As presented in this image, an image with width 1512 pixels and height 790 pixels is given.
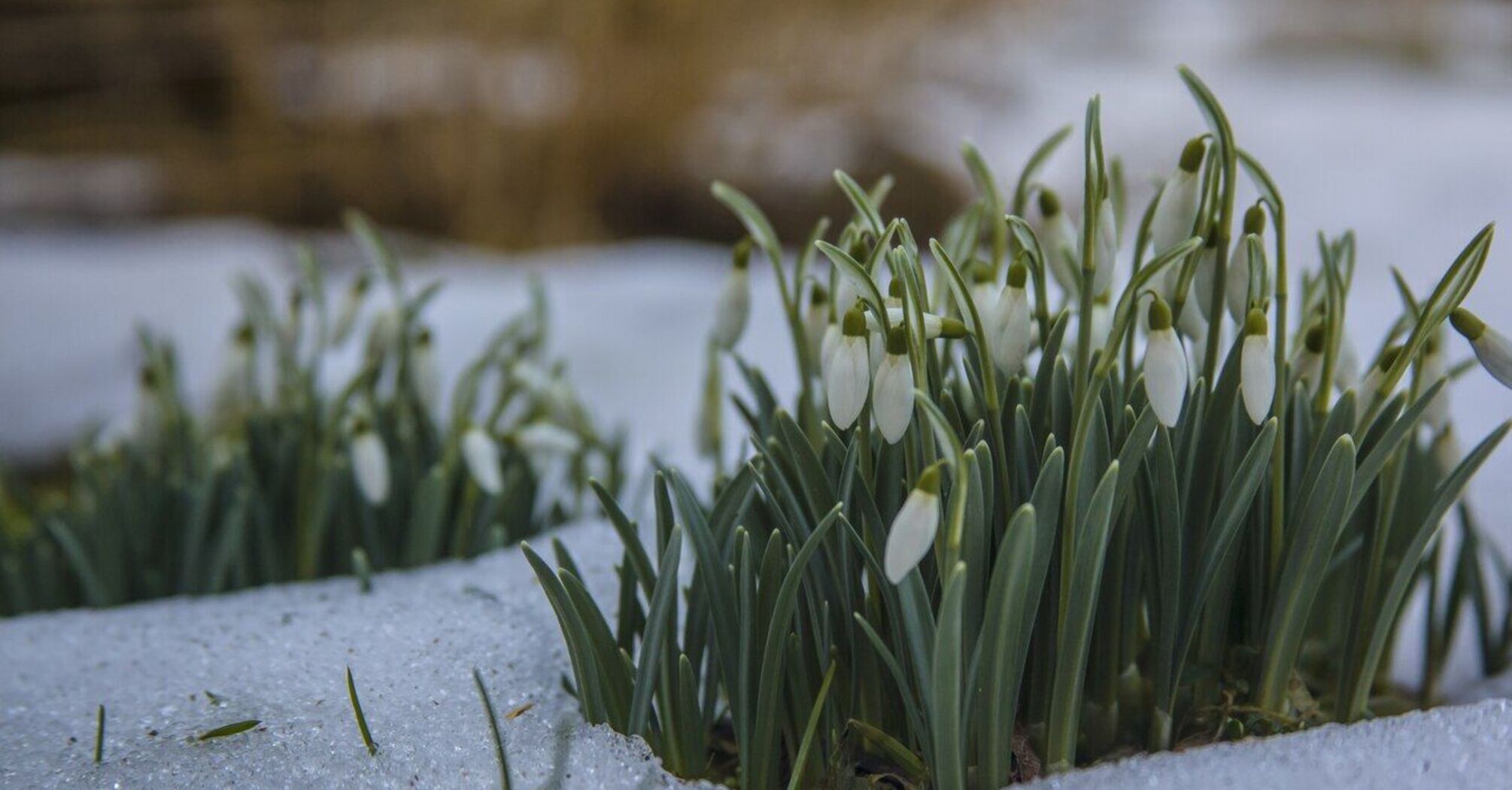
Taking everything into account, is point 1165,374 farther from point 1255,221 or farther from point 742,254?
point 742,254

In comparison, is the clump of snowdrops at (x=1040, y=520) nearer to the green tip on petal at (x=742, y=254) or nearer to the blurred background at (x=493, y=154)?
the green tip on petal at (x=742, y=254)

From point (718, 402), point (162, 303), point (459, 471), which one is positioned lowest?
point (162, 303)

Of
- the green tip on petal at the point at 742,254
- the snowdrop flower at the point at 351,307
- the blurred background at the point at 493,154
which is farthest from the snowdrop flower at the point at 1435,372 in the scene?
the blurred background at the point at 493,154

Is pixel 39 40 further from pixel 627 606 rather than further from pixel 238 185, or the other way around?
pixel 627 606

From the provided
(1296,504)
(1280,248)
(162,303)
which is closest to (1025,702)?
(1296,504)

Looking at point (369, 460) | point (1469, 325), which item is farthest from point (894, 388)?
point (369, 460)

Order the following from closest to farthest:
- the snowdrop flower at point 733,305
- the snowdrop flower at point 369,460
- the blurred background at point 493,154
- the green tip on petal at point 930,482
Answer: the green tip on petal at point 930,482 → the snowdrop flower at point 733,305 → the snowdrop flower at point 369,460 → the blurred background at point 493,154
